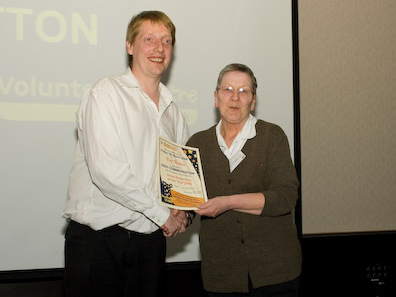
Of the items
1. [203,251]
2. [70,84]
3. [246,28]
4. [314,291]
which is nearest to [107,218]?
[203,251]

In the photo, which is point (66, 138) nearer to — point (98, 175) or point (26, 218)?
point (26, 218)

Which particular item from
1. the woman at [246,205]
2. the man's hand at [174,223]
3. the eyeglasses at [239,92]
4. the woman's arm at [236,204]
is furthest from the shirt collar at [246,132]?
the man's hand at [174,223]

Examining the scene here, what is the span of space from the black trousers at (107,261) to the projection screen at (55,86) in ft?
3.28

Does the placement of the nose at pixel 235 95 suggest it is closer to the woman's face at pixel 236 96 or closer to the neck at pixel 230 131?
the woman's face at pixel 236 96

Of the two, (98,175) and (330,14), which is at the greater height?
(330,14)

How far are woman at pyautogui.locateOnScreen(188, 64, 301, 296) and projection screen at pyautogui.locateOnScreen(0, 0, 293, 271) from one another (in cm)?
123

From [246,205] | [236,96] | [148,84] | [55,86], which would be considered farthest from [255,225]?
[55,86]

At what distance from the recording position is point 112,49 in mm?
3109

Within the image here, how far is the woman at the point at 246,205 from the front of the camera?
189cm

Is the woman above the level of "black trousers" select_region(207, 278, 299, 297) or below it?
above

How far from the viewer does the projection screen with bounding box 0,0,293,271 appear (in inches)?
114

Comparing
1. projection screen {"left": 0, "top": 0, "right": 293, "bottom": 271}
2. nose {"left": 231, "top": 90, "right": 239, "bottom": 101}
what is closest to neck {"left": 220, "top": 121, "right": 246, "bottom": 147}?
nose {"left": 231, "top": 90, "right": 239, "bottom": 101}

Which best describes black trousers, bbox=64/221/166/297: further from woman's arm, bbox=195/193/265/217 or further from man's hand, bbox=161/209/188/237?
woman's arm, bbox=195/193/265/217

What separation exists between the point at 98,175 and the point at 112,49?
55.7 inches
